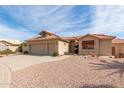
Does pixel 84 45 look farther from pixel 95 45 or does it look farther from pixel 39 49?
pixel 39 49

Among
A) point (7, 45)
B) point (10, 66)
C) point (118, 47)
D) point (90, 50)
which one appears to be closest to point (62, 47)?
point (90, 50)

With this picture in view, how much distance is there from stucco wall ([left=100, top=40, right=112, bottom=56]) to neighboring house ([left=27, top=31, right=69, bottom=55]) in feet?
21.8

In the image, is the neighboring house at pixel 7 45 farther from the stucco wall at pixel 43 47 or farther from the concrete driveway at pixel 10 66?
the concrete driveway at pixel 10 66

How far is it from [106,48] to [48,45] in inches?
379

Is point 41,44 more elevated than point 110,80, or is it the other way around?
point 41,44

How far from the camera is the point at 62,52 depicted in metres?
27.2

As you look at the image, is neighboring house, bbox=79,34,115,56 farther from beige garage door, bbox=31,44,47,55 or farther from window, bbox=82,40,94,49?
beige garage door, bbox=31,44,47,55

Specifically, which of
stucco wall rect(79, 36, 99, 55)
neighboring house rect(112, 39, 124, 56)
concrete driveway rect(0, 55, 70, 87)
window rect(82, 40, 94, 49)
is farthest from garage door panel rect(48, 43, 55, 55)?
neighboring house rect(112, 39, 124, 56)

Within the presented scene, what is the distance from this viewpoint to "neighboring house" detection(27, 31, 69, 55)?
26.0 meters

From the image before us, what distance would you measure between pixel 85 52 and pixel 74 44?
4917 millimetres

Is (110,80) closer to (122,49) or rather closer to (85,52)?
(85,52)

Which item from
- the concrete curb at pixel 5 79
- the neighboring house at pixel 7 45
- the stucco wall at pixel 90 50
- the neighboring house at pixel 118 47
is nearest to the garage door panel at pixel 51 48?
the stucco wall at pixel 90 50
